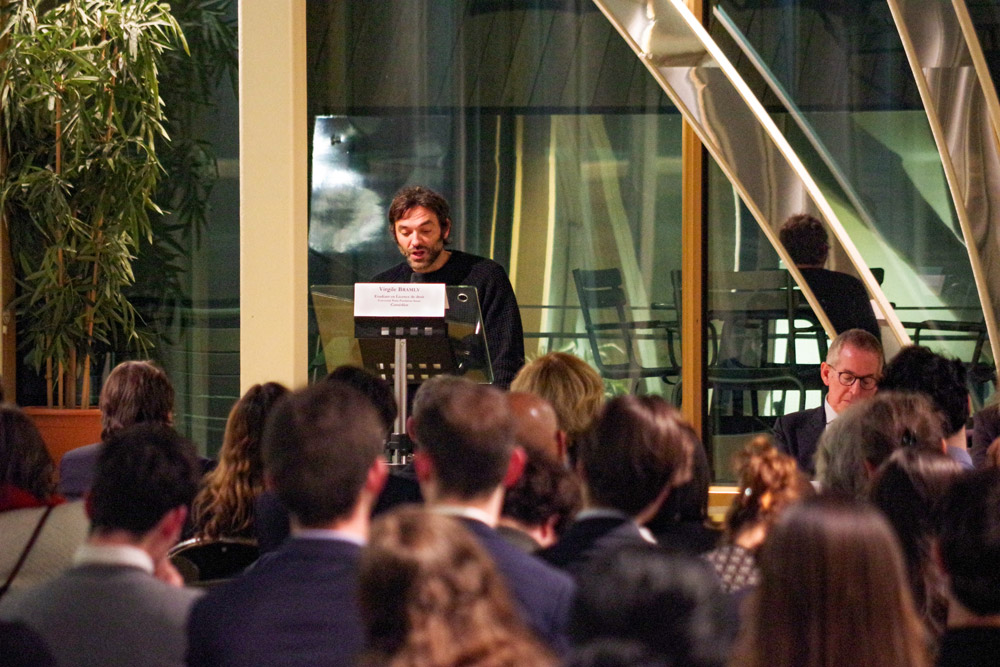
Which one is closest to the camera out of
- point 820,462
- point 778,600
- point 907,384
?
point 778,600

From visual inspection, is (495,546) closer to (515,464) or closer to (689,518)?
(515,464)

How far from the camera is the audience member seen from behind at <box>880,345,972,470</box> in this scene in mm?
3736

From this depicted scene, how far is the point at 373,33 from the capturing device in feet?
22.0

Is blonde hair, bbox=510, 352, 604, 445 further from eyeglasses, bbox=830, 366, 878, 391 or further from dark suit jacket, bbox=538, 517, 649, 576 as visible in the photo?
eyeglasses, bbox=830, 366, 878, 391

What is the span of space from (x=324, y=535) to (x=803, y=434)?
2.87 m

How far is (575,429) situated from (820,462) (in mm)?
643

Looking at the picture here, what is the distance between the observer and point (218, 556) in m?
2.86

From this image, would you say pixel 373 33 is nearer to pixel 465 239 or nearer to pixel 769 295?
pixel 465 239

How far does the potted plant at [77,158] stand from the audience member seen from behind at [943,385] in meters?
3.82

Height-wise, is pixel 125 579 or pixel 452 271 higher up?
pixel 452 271

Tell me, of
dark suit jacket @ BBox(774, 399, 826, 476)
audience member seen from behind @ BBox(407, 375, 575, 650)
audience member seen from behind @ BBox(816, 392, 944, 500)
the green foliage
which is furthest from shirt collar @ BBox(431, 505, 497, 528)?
the green foliage

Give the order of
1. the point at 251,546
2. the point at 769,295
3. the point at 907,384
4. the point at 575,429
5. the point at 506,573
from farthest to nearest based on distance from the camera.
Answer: the point at 769,295, the point at 907,384, the point at 575,429, the point at 251,546, the point at 506,573

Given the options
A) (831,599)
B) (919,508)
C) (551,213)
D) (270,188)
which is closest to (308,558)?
(831,599)

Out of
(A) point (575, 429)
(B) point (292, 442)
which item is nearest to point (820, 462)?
(A) point (575, 429)
